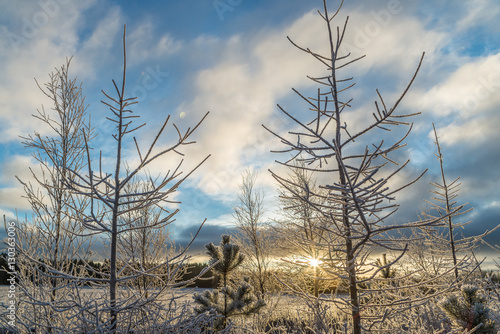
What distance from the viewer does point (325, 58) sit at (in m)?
2.81

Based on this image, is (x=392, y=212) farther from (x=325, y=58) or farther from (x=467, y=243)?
(x=467, y=243)

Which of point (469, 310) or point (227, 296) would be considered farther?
point (227, 296)

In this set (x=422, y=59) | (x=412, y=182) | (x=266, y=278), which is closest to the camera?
(x=422, y=59)

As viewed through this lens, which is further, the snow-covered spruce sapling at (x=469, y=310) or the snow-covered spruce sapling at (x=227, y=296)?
the snow-covered spruce sapling at (x=227, y=296)

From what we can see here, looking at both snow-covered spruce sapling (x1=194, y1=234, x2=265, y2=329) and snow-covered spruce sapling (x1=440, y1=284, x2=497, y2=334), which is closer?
snow-covered spruce sapling (x1=440, y1=284, x2=497, y2=334)

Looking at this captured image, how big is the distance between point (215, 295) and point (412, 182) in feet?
20.5

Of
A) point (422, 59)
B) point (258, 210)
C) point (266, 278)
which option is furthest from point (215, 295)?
point (258, 210)

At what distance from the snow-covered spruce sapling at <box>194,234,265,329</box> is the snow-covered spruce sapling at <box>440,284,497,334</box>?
4291 millimetres

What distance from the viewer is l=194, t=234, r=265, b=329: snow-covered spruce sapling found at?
717cm

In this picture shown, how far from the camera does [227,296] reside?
740 cm

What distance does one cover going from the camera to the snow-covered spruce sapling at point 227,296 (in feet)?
23.5

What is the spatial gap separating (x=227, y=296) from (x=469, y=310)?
15.9ft

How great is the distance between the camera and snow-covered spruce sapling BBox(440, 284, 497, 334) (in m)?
3.93

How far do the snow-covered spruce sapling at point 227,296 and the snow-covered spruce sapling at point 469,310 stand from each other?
429 cm
